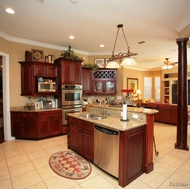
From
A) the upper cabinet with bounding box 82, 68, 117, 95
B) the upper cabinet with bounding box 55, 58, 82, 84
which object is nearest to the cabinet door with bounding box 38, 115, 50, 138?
the upper cabinet with bounding box 55, 58, 82, 84

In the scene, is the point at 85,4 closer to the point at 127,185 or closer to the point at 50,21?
the point at 50,21

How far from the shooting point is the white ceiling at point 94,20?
8.42 feet

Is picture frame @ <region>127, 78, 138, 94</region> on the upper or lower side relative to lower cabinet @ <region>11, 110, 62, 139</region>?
upper

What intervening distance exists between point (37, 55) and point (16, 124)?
230cm

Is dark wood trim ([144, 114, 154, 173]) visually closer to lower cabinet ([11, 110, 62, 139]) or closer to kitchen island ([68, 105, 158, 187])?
kitchen island ([68, 105, 158, 187])

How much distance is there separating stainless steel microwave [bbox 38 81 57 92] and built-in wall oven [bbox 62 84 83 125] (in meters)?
0.37

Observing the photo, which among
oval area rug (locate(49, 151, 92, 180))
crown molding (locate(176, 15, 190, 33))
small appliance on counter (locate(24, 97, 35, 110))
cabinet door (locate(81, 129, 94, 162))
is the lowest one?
oval area rug (locate(49, 151, 92, 180))

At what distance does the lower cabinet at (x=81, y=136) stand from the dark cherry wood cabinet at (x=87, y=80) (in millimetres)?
2180

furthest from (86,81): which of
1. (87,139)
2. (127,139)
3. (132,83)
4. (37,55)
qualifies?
(132,83)

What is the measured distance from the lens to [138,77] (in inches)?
379

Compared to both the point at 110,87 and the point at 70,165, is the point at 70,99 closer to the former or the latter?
the point at 110,87

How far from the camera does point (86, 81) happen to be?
5457 millimetres

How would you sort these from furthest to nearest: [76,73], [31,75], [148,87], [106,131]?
[148,87]
[76,73]
[31,75]
[106,131]

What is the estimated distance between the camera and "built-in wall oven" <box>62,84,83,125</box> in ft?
15.2
